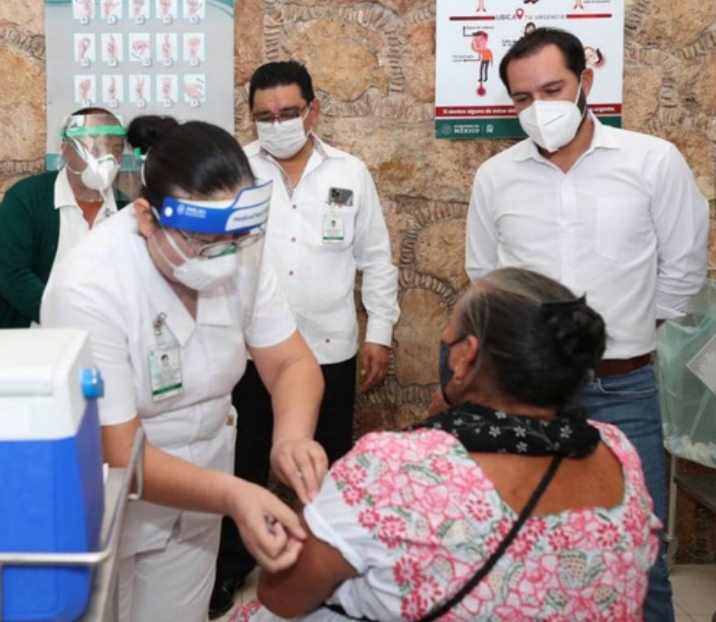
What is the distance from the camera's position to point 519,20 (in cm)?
281

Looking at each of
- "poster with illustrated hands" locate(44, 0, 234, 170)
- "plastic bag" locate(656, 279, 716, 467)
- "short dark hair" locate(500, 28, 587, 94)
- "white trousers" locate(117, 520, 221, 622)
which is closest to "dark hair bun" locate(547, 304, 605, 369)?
"white trousers" locate(117, 520, 221, 622)

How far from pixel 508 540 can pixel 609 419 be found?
1120 mm

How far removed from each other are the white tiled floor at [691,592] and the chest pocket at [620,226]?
1.23 m

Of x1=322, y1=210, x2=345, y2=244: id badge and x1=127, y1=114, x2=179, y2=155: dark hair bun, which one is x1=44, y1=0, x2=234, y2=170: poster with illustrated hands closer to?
x1=322, y1=210, x2=345, y2=244: id badge

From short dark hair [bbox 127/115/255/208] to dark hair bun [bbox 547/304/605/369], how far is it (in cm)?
54

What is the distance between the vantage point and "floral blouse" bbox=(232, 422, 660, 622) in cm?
111

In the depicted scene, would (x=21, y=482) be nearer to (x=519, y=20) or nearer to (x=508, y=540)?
(x=508, y=540)

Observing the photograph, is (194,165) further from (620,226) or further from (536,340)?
(620,226)

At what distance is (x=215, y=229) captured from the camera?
132 cm

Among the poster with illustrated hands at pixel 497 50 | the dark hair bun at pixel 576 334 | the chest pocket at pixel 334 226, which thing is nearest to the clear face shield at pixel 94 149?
the chest pocket at pixel 334 226

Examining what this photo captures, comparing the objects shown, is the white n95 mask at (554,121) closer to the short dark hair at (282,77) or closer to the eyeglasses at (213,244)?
the short dark hair at (282,77)

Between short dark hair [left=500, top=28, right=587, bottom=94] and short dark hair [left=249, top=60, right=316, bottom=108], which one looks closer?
short dark hair [left=500, top=28, right=587, bottom=94]

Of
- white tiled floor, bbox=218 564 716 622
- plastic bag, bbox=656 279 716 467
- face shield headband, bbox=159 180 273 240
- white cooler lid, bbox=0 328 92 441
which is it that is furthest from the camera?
white tiled floor, bbox=218 564 716 622

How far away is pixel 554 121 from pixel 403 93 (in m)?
0.81
